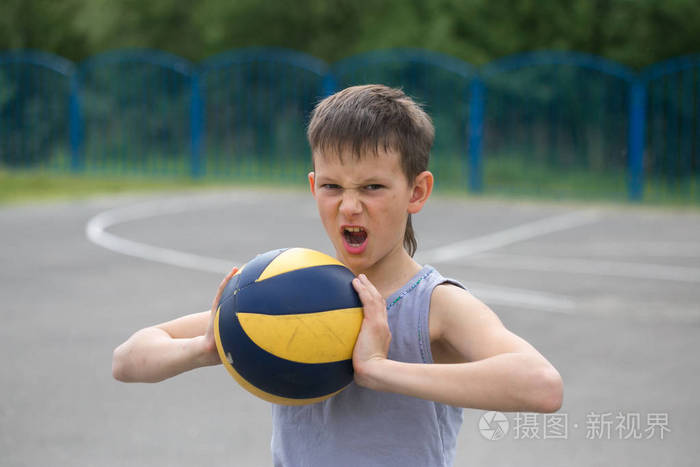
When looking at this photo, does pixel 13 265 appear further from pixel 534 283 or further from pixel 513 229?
pixel 513 229

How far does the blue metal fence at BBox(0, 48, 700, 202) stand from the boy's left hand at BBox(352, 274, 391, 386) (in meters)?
13.9

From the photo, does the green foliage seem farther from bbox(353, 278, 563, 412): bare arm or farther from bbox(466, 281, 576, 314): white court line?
bbox(353, 278, 563, 412): bare arm

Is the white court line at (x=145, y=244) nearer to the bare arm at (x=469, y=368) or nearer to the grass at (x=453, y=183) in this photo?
the grass at (x=453, y=183)

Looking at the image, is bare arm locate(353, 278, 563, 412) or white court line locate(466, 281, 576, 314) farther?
white court line locate(466, 281, 576, 314)

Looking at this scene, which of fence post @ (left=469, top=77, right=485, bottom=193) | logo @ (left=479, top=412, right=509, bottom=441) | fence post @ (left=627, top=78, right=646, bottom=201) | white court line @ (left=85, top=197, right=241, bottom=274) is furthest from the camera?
fence post @ (left=469, top=77, right=485, bottom=193)

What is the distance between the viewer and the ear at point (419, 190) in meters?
2.14

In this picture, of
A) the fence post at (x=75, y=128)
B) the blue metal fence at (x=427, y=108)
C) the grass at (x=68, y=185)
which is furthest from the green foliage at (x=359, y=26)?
the grass at (x=68, y=185)

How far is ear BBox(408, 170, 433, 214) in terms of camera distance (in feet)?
7.04

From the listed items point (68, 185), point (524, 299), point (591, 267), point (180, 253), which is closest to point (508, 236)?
point (591, 267)

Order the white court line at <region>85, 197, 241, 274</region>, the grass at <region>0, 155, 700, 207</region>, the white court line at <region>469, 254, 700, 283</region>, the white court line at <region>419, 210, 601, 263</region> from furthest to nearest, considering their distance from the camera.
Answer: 1. the grass at <region>0, 155, 700, 207</region>
2. the white court line at <region>419, 210, 601, 263</region>
3. the white court line at <region>85, 197, 241, 274</region>
4. the white court line at <region>469, 254, 700, 283</region>

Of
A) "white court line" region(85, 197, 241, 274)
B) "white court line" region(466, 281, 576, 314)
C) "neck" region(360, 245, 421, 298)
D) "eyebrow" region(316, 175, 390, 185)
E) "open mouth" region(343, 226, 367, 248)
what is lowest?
"white court line" region(466, 281, 576, 314)

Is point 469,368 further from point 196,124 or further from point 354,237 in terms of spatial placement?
point 196,124

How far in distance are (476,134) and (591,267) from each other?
8.88m

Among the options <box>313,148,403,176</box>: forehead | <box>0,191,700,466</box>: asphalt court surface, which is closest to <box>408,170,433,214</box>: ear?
<box>313,148,403,176</box>: forehead
